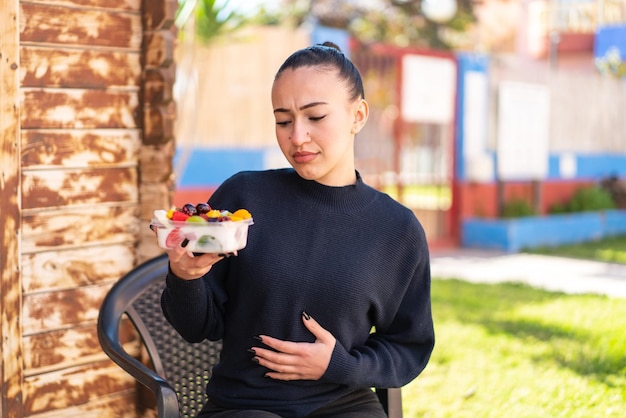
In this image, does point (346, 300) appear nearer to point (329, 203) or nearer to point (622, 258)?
point (329, 203)

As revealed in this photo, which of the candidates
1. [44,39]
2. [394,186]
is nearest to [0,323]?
[44,39]

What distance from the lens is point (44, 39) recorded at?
2740 millimetres

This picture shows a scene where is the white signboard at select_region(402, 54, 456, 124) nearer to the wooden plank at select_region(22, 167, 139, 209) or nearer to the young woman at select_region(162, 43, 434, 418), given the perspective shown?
the wooden plank at select_region(22, 167, 139, 209)

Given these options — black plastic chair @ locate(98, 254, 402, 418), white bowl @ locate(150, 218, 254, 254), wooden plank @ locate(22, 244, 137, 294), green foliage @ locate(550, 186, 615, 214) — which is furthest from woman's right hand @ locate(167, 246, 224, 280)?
green foliage @ locate(550, 186, 615, 214)

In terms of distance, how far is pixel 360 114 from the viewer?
2211 mm

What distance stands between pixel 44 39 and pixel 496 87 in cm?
952

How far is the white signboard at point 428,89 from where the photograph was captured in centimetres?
1042

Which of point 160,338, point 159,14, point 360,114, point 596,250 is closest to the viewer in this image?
point 360,114

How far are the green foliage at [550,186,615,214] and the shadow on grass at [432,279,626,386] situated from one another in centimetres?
539

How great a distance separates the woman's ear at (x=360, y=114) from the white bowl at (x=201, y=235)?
0.57m

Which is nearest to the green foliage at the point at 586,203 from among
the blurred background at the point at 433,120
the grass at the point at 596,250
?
the blurred background at the point at 433,120

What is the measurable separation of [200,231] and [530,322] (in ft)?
15.0

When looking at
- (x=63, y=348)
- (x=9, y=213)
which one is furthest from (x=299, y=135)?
(x=63, y=348)

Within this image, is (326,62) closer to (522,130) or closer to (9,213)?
(9,213)
